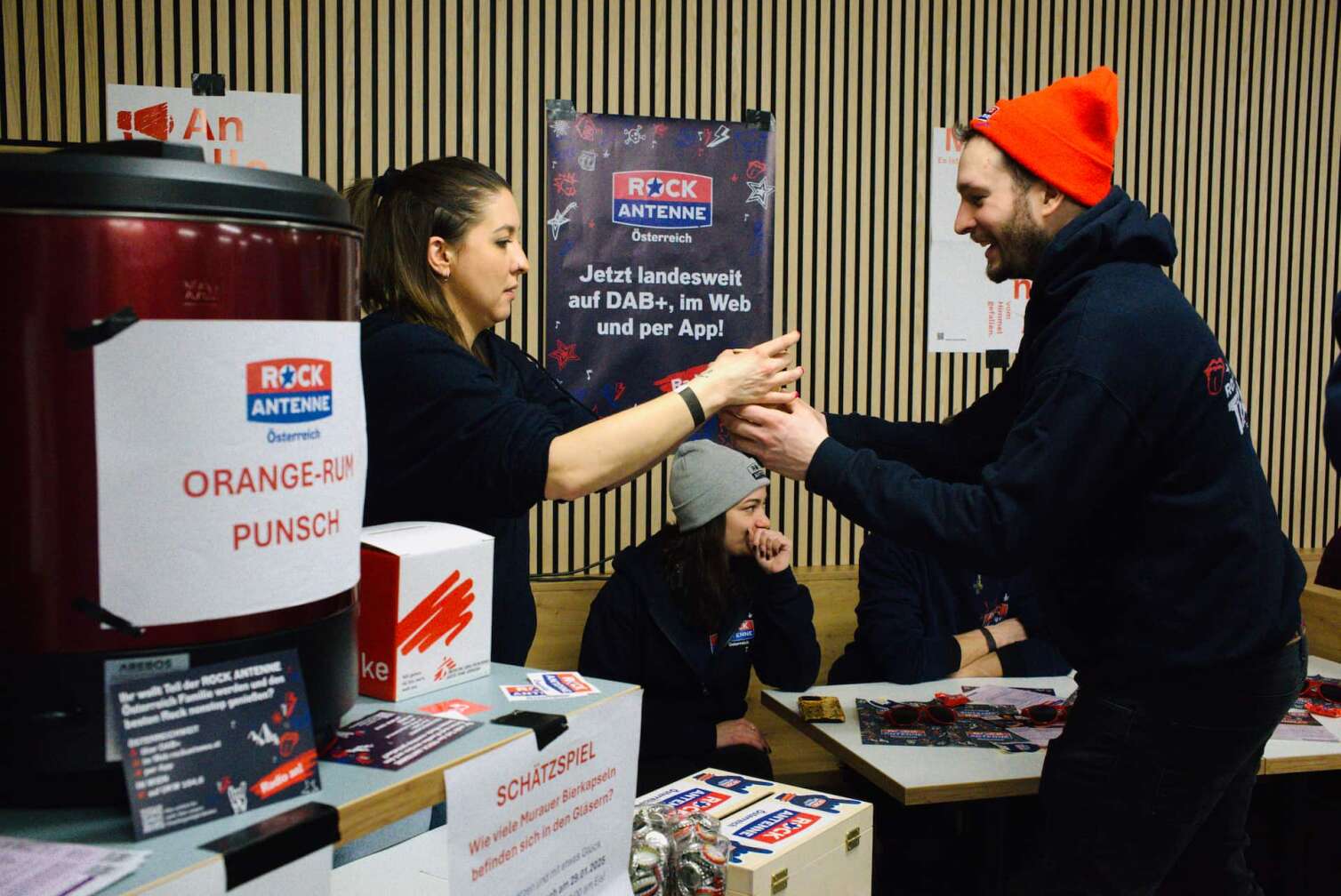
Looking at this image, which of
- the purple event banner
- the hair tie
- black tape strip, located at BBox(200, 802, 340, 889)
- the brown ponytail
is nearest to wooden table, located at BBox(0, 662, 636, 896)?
black tape strip, located at BBox(200, 802, 340, 889)

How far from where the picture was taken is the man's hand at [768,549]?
3.46 meters

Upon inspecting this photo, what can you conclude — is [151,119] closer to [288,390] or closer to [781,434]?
[781,434]

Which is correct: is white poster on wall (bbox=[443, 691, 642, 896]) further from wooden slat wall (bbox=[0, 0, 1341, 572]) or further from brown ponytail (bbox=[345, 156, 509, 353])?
wooden slat wall (bbox=[0, 0, 1341, 572])

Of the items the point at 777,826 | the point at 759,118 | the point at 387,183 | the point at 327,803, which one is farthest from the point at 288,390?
the point at 759,118

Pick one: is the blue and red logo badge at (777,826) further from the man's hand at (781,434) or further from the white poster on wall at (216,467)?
the white poster on wall at (216,467)

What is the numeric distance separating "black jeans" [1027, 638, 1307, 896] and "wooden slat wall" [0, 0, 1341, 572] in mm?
2505

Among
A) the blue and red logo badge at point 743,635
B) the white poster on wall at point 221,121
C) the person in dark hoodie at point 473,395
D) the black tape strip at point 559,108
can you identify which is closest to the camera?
the person in dark hoodie at point 473,395

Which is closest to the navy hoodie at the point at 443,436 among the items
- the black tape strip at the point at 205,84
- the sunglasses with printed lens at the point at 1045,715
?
the sunglasses with printed lens at the point at 1045,715

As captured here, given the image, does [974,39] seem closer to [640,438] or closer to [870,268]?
[870,268]

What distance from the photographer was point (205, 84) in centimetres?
390

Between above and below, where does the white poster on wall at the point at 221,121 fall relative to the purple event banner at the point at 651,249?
above

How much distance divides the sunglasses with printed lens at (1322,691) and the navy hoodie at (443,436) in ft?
7.52

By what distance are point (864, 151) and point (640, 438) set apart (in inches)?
135

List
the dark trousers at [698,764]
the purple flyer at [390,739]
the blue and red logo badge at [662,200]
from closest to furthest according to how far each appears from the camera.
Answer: the purple flyer at [390,739] → the dark trousers at [698,764] → the blue and red logo badge at [662,200]
